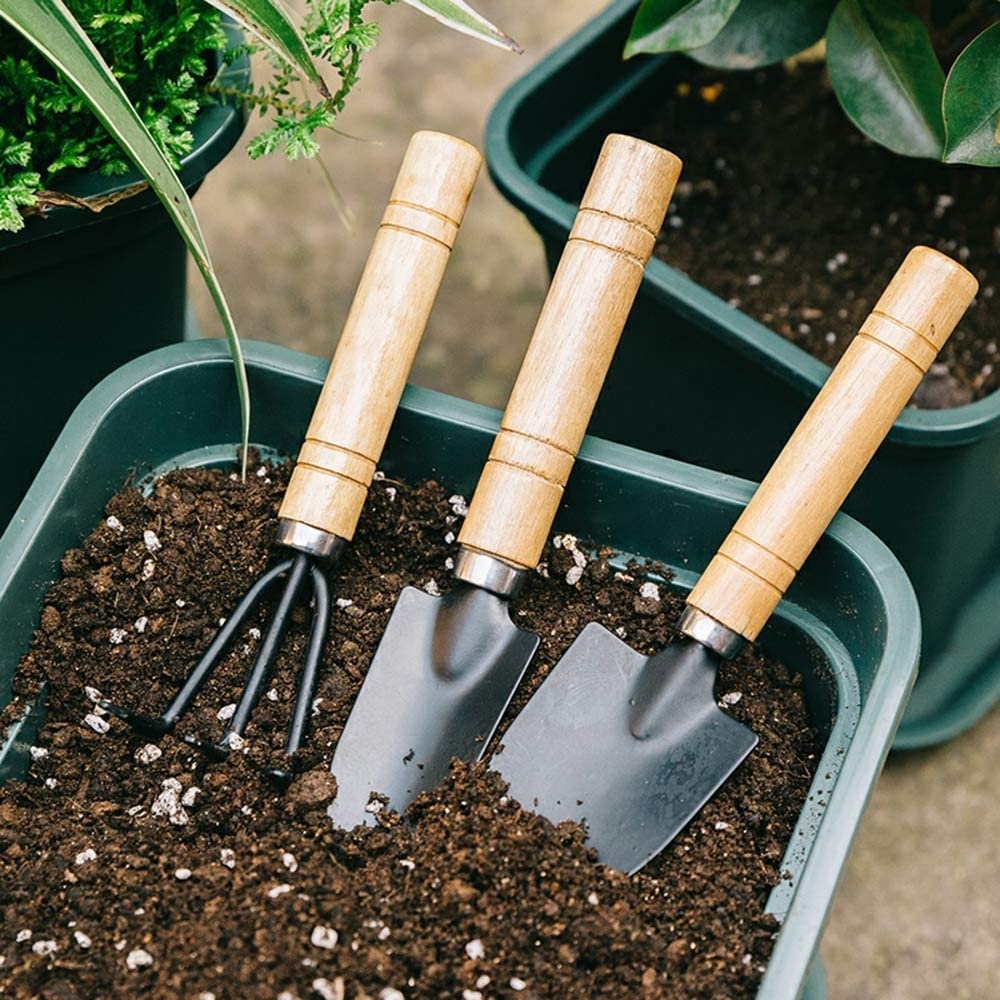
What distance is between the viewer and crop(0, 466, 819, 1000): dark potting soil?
2.12 feet

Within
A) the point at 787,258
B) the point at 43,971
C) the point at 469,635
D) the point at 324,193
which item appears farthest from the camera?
the point at 324,193

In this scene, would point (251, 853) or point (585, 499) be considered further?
point (585, 499)

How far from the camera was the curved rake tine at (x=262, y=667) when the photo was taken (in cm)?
74

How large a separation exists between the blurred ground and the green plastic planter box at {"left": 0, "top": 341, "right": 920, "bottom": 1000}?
1.67 feet

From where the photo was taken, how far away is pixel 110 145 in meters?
0.81

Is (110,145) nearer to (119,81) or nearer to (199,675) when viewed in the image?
(119,81)

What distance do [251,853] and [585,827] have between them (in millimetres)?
194

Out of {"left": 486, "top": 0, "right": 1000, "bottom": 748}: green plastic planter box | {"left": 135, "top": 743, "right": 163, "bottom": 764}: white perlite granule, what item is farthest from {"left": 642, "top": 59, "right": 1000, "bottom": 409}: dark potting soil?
{"left": 135, "top": 743, "right": 163, "bottom": 764}: white perlite granule

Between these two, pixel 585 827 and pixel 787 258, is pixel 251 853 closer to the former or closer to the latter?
pixel 585 827

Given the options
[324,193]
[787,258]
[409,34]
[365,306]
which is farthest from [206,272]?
[409,34]

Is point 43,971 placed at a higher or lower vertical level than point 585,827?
lower

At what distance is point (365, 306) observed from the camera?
785mm

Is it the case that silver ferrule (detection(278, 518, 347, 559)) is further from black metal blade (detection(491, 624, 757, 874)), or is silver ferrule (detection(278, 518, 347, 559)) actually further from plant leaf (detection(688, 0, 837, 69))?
plant leaf (detection(688, 0, 837, 69))

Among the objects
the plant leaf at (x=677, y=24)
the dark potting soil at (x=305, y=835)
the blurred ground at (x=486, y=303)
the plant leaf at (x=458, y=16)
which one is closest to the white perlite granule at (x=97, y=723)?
the dark potting soil at (x=305, y=835)
